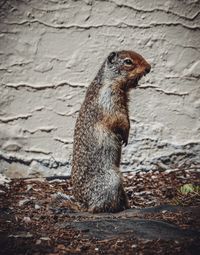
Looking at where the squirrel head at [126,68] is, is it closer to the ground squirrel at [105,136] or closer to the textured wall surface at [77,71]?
the ground squirrel at [105,136]

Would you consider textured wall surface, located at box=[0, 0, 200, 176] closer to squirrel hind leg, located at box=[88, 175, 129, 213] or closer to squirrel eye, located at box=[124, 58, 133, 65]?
squirrel eye, located at box=[124, 58, 133, 65]

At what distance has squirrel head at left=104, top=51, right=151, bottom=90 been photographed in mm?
5023

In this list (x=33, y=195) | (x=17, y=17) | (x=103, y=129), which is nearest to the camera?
(x=103, y=129)

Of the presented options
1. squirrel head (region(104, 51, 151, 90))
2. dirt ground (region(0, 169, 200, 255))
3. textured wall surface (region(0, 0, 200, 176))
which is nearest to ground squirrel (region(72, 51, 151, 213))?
squirrel head (region(104, 51, 151, 90))

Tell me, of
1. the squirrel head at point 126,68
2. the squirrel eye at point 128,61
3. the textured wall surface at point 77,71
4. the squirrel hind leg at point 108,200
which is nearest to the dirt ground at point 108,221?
the squirrel hind leg at point 108,200

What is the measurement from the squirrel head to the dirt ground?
1.25m

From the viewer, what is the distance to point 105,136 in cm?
498

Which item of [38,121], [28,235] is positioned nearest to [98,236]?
[28,235]

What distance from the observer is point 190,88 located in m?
6.33

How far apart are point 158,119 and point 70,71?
1.21 meters

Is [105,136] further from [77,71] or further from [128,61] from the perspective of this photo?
[77,71]

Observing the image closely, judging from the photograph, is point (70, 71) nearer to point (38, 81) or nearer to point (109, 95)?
point (38, 81)

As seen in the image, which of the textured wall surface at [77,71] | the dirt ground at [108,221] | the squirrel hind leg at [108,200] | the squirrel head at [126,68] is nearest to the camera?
the dirt ground at [108,221]

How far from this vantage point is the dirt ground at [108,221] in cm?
371
